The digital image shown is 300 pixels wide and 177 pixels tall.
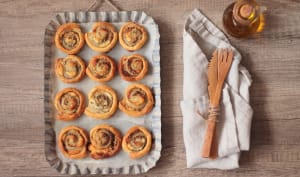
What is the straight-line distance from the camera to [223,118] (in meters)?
1.21

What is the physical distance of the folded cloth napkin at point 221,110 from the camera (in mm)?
1184

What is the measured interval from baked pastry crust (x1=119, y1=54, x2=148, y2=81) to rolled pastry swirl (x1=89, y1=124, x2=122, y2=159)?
174 millimetres

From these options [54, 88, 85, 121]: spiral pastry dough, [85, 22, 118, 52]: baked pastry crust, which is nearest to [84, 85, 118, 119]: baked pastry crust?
[54, 88, 85, 121]: spiral pastry dough

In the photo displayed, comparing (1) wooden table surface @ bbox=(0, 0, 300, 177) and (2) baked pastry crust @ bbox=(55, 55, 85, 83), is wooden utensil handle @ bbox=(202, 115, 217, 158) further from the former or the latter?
(2) baked pastry crust @ bbox=(55, 55, 85, 83)

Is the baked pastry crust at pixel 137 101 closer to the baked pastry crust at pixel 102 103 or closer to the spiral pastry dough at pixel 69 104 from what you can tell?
the baked pastry crust at pixel 102 103

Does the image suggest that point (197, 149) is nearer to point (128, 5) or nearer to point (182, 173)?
point (182, 173)

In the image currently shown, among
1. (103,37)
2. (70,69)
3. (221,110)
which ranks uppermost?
(103,37)

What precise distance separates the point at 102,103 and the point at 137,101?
11 centimetres

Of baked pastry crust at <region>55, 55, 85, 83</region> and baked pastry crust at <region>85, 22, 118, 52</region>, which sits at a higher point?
baked pastry crust at <region>85, 22, 118, 52</region>

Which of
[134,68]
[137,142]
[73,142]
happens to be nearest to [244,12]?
[134,68]

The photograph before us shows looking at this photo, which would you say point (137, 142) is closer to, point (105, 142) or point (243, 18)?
point (105, 142)

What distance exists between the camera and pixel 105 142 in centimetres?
123

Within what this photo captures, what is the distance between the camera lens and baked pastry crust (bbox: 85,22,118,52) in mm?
1256

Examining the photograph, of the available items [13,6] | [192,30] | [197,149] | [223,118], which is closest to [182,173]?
[197,149]
